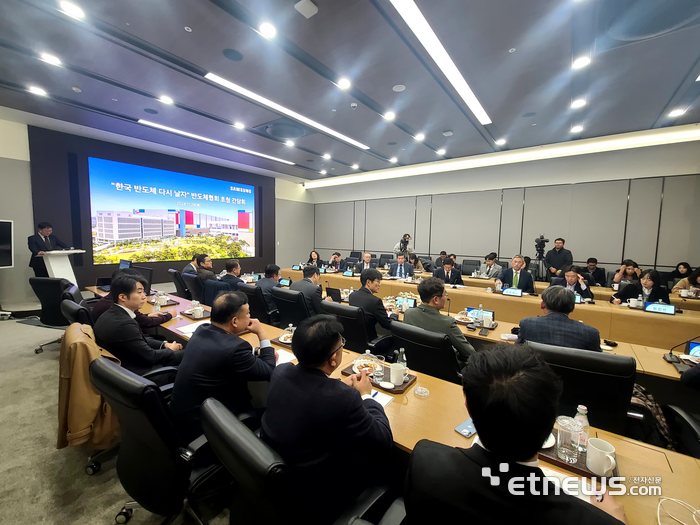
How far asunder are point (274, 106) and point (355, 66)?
1815mm

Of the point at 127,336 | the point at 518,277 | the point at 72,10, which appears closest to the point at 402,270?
the point at 518,277

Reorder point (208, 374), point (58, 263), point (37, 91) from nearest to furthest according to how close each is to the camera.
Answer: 1. point (208, 374)
2. point (37, 91)
3. point (58, 263)

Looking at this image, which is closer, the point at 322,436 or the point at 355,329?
the point at 322,436

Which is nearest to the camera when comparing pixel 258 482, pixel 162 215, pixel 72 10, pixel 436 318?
pixel 258 482

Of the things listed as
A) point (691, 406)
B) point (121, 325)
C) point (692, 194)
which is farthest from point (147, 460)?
point (692, 194)

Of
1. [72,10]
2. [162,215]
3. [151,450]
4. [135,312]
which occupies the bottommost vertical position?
[151,450]

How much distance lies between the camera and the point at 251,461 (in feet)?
2.71

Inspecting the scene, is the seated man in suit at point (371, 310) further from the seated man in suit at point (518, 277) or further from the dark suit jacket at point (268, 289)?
the seated man in suit at point (518, 277)

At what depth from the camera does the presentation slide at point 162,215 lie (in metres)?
6.66

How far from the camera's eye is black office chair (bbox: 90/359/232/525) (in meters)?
1.17

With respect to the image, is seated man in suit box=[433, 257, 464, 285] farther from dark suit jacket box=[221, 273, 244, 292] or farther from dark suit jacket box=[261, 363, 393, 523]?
dark suit jacket box=[261, 363, 393, 523]

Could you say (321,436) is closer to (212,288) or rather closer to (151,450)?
(151,450)

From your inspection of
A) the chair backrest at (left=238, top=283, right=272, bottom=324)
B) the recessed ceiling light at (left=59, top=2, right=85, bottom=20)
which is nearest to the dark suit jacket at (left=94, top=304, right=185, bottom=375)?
the chair backrest at (left=238, top=283, right=272, bottom=324)

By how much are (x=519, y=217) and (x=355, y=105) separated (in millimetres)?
5599
